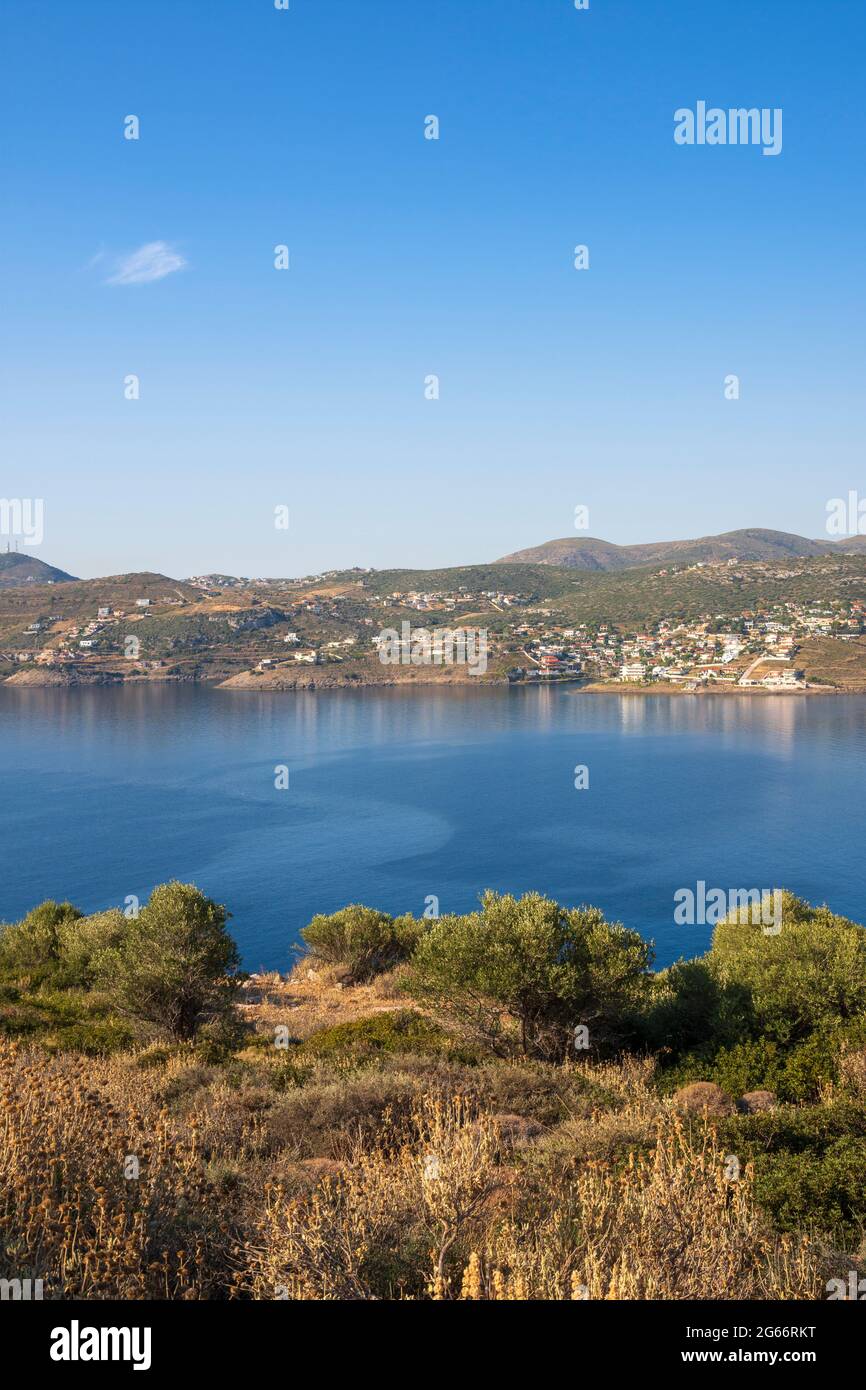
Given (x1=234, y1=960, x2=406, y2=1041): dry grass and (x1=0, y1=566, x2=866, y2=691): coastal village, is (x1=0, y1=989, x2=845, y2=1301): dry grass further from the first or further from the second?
(x1=0, y1=566, x2=866, y2=691): coastal village

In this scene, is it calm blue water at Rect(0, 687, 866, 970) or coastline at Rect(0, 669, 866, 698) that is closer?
calm blue water at Rect(0, 687, 866, 970)

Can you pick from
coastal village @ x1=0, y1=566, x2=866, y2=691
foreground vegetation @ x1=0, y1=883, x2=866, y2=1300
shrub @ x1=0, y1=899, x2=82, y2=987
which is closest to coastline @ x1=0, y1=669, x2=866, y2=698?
coastal village @ x1=0, y1=566, x2=866, y2=691

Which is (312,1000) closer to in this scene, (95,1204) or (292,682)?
(95,1204)

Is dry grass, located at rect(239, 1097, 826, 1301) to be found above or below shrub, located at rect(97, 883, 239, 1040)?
above

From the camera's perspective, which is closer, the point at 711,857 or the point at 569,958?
the point at 569,958
